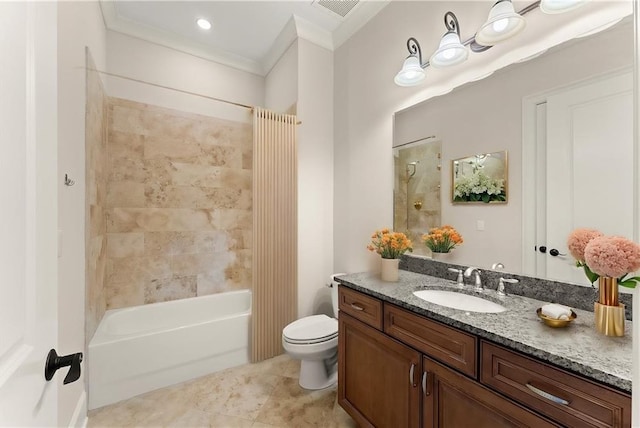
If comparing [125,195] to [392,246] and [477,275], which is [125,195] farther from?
[477,275]

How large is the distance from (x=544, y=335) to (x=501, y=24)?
1.41 meters

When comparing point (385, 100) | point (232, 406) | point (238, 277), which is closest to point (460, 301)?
point (385, 100)

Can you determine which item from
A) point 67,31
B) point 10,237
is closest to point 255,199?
point 67,31

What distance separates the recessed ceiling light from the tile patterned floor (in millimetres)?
3090

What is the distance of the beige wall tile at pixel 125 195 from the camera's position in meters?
2.43

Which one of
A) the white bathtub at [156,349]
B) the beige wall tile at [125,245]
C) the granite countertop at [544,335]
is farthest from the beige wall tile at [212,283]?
the granite countertop at [544,335]

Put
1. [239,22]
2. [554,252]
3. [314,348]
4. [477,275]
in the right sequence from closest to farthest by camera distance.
Result: 1. [554,252]
2. [477,275]
3. [314,348]
4. [239,22]

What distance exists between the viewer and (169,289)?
2668mm

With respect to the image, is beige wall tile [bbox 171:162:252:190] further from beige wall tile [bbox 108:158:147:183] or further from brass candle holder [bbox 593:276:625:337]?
brass candle holder [bbox 593:276:625:337]

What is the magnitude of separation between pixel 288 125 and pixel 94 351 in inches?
88.0

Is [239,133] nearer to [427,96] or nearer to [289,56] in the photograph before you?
[289,56]

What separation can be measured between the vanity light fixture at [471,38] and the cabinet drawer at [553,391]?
1.44m

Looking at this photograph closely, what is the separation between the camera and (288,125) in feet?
8.06

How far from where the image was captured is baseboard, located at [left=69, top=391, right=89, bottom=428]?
1505mm
